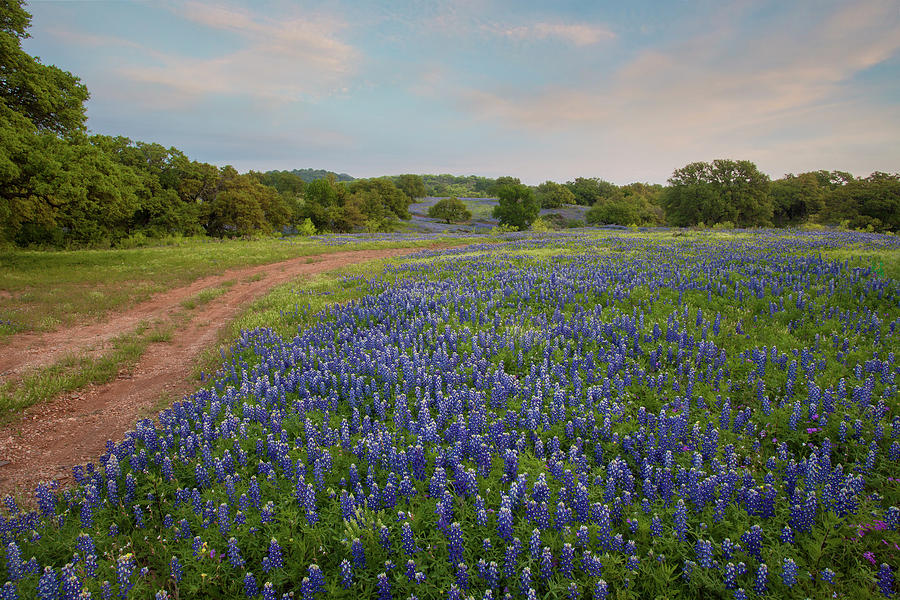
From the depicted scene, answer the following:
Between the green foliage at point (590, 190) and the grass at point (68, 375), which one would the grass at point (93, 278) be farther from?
the green foliage at point (590, 190)

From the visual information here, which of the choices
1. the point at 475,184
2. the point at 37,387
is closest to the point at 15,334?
the point at 37,387

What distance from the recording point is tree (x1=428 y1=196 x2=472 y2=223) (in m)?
84.8

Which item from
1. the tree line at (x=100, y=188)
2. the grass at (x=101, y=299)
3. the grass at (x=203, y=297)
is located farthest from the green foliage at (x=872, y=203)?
the grass at (x=203, y=297)

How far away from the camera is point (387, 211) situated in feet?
233

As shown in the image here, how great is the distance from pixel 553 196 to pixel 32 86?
324 feet

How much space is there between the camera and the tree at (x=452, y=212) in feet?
278

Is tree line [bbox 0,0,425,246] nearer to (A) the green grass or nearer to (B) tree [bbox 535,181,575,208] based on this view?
(A) the green grass

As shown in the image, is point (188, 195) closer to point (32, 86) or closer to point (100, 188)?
point (32, 86)

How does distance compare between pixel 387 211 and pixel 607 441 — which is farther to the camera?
pixel 387 211

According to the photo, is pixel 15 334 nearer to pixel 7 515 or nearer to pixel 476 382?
pixel 7 515

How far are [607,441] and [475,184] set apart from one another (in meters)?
182

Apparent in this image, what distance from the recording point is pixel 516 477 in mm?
4141

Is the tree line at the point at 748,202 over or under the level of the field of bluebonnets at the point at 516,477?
over

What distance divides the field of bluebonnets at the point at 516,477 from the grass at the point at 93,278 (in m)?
9.54
